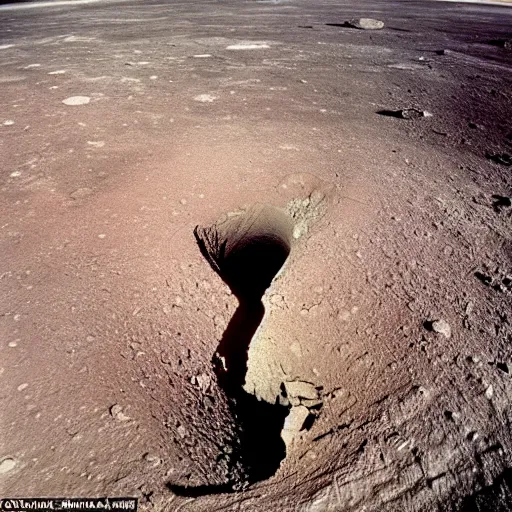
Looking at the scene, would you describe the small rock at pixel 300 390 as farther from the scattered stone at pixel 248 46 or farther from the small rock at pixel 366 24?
the small rock at pixel 366 24

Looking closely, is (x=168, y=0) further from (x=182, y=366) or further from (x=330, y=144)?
(x=182, y=366)

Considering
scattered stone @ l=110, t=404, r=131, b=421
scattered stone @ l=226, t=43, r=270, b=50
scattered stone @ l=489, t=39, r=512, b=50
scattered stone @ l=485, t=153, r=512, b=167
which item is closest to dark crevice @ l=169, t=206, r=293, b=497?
scattered stone @ l=110, t=404, r=131, b=421

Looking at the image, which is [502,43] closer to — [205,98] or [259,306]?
[205,98]

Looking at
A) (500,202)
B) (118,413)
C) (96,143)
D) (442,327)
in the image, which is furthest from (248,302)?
(96,143)

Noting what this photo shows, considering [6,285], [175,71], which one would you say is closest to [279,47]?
[175,71]

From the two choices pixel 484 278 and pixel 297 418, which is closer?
pixel 297 418

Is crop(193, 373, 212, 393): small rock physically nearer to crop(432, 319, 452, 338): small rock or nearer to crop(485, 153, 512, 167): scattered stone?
crop(432, 319, 452, 338): small rock
